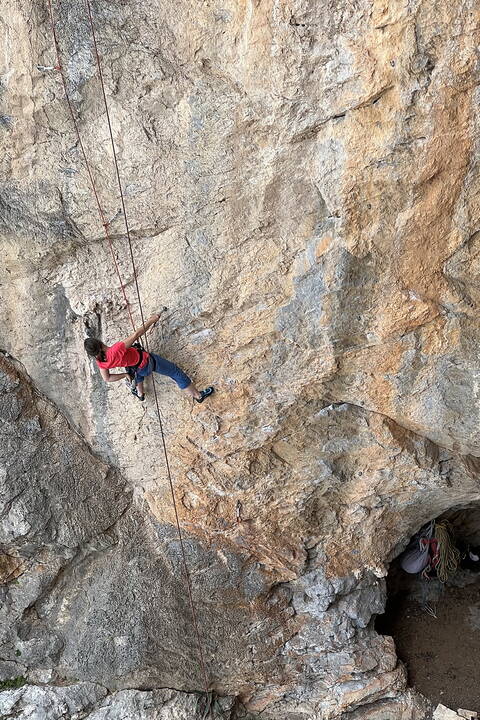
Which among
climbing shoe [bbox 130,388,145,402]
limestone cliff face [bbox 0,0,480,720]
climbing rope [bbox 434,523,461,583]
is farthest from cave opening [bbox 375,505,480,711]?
climbing shoe [bbox 130,388,145,402]

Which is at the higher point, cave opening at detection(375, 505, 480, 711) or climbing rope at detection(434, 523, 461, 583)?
climbing rope at detection(434, 523, 461, 583)

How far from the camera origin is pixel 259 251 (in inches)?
151

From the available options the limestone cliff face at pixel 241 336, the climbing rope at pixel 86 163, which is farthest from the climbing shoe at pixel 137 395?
the climbing rope at pixel 86 163

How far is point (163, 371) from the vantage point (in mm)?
4176

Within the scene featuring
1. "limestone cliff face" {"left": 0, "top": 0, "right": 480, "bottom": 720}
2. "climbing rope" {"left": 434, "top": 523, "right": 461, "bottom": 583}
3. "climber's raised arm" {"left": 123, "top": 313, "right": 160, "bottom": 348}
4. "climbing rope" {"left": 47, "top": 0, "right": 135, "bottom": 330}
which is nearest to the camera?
"limestone cliff face" {"left": 0, "top": 0, "right": 480, "bottom": 720}

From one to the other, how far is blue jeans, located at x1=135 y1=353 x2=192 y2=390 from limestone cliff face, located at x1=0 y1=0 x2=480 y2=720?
17cm

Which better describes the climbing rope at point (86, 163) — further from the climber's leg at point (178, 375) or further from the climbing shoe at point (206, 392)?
the climbing shoe at point (206, 392)

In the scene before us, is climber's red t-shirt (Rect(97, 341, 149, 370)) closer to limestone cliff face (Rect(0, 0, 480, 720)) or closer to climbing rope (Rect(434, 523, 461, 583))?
limestone cliff face (Rect(0, 0, 480, 720))

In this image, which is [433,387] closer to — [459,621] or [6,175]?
[6,175]

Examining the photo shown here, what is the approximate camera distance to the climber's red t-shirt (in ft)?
12.6

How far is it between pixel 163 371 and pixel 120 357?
0.43 m

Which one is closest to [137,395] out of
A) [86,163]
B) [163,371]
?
[163,371]

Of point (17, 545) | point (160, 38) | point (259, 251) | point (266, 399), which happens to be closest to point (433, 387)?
point (266, 399)

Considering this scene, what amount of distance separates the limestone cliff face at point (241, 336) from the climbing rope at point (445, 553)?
0.91 m
